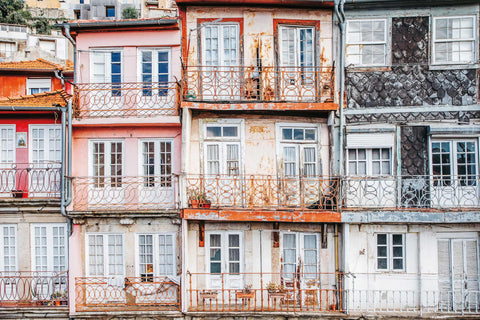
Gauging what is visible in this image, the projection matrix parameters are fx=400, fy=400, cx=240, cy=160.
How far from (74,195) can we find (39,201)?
1134 mm

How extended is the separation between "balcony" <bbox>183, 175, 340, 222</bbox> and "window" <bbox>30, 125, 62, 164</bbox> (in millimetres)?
4860

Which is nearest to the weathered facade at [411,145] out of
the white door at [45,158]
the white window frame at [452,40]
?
the white window frame at [452,40]

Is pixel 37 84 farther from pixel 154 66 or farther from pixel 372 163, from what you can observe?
pixel 372 163

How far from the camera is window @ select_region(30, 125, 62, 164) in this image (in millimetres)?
13758

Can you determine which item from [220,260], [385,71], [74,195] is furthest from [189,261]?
[385,71]

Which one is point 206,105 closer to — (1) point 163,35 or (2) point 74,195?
(1) point 163,35

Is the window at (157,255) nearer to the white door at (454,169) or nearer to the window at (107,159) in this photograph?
the window at (107,159)

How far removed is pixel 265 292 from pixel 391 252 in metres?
4.25

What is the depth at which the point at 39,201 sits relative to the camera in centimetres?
A: 1296

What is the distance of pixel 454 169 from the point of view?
1277cm

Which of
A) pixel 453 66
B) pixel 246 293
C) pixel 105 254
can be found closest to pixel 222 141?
pixel 246 293

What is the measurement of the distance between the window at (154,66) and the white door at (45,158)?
139 inches

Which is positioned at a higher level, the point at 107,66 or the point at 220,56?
the point at 220,56

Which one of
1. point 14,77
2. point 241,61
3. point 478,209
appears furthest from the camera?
point 14,77
